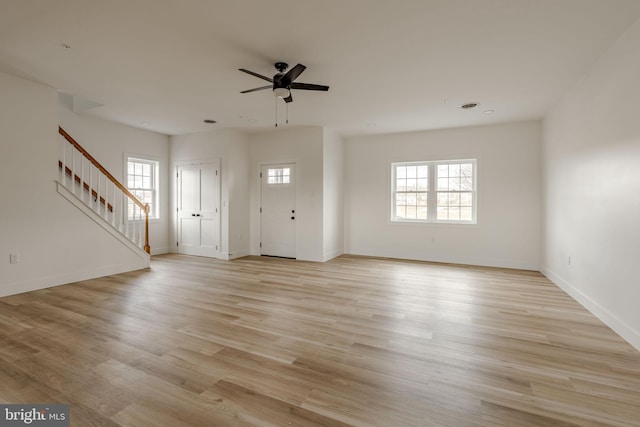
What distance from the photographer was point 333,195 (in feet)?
22.1

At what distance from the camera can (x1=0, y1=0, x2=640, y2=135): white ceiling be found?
8.14 feet

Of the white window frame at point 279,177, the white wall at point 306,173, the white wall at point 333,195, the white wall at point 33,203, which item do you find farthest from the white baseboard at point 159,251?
the white wall at point 333,195

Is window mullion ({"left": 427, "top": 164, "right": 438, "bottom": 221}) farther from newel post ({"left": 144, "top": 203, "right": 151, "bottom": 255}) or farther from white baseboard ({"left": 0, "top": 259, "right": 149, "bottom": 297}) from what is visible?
newel post ({"left": 144, "top": 203, "right": 151, "bottom": 255})

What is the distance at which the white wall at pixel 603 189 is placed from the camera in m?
2.69

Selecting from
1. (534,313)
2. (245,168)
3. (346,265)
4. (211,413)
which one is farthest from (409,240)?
(211,413)

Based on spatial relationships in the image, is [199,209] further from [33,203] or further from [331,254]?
[331,254]

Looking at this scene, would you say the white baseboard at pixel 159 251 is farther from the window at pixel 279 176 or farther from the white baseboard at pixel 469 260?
the white baseboard at pixel 469 260

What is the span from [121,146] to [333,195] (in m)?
4.55

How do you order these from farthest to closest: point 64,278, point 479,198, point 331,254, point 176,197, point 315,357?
point 176,197
point 331,254
point 479,198
point 64,278
point 315,357

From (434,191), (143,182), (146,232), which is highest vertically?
(143,182)

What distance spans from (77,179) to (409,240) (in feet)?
20.9

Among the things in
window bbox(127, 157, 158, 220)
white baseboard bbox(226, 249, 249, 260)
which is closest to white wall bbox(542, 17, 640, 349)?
white baseboard bbox(226, 249, 249, 260)

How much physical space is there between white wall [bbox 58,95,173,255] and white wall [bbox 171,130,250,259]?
202 mm

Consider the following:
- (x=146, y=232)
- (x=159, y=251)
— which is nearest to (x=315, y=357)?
(x=146, y=232)
